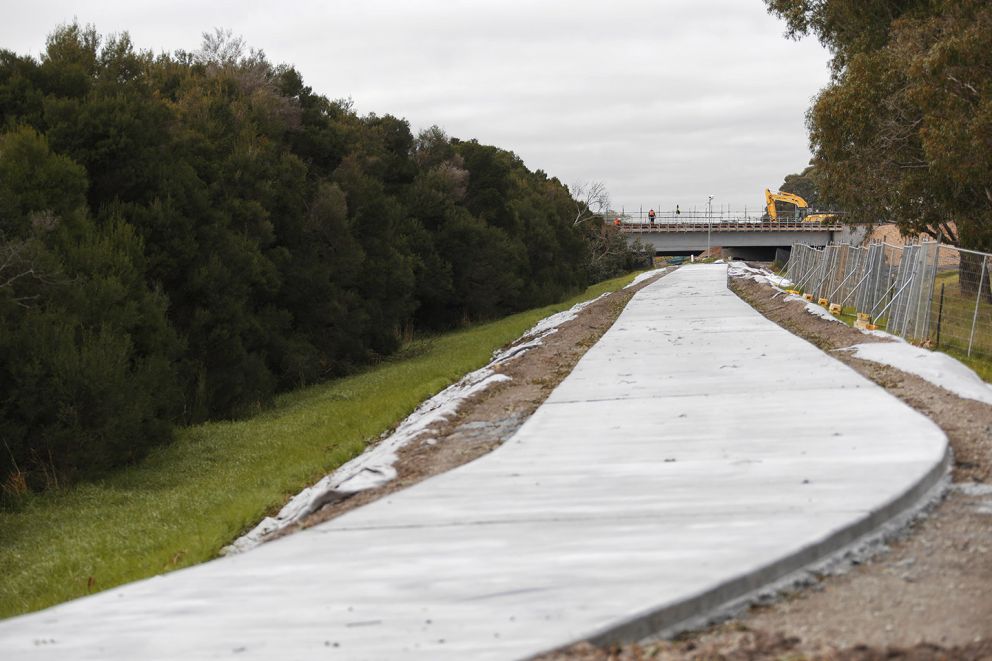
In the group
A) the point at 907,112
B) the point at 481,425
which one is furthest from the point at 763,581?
the point at 907,112

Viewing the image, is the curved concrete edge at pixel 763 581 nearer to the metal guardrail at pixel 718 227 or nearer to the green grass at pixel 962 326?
the green grass at pixel 962 326

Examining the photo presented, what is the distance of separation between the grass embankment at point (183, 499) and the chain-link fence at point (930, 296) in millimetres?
7863

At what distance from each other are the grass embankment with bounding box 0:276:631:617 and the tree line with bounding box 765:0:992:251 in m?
13.0

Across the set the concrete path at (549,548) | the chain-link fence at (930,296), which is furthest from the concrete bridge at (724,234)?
the concrete path at (549,548)

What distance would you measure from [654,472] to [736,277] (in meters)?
46.5

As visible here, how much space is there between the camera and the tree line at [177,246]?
18188 millimetres

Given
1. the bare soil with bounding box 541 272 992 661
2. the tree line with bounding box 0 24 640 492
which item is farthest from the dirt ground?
the tree line with bounding box 0 24 640 492

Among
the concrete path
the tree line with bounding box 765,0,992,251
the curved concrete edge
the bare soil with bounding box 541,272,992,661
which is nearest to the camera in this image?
the bare soil with bounding box 541,272,992,661

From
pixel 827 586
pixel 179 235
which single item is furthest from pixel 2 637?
pixel 179 235

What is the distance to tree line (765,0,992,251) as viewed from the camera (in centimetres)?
2780

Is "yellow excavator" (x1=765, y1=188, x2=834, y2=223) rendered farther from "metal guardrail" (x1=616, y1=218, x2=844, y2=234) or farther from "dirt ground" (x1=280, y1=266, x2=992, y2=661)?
"dirt ground" (x1=280, y1=266, x2=992, y2=661)

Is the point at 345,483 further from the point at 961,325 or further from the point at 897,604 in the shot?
the point at 961,325

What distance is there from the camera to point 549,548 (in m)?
Result: 6.33

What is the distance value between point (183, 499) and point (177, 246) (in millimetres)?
12467
